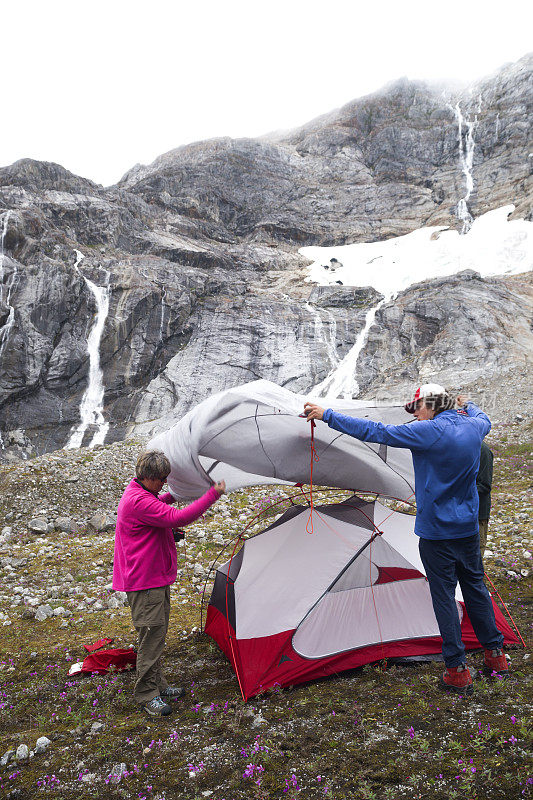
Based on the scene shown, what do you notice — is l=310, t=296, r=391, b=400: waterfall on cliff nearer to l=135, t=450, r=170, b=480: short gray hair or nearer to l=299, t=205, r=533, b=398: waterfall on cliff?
l=299, t=205, r=533, b=398: waterfall on cliff

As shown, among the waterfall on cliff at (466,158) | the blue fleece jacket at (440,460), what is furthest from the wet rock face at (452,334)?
the blue fleece jacket at (440,460)

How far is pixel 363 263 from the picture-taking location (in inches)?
2424

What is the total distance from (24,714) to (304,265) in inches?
2489

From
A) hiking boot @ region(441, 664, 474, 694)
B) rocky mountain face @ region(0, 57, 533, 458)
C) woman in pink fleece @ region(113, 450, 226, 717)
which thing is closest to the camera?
hiking boot @ region(441, 664, 474, 694)

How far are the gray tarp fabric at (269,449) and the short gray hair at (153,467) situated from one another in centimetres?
55

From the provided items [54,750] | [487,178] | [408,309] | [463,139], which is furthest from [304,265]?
[54,750]

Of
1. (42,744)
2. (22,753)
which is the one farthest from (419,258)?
(22,753)

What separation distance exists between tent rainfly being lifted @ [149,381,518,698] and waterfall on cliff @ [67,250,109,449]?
32.0 metres

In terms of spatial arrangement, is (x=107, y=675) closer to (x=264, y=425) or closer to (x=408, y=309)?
(x=264, y=425)

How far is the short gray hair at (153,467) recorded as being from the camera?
193 inches

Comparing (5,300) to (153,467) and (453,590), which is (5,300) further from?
(453,590)

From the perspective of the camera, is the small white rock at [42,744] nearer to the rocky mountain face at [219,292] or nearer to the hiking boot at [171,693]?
the hiking boot at [171,693]

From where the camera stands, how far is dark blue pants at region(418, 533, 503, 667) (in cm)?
441

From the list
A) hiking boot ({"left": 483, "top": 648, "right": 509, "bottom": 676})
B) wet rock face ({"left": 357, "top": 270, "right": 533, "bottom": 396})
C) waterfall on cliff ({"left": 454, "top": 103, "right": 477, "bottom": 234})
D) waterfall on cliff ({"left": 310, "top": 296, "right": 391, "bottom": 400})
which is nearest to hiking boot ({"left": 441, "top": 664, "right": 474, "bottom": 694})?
hiking boot ({"left": 483, "top": 648, "right": 509, "bottom": 676})
